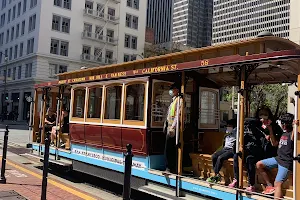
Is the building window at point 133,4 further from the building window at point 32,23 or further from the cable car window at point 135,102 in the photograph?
the cable car window at point 135,102

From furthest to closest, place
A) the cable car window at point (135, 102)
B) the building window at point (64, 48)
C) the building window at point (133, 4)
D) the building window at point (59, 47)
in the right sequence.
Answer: the building window at point (133, 4)
the building window at point (64, 48)
the building window at point (59, 47)
the cable car window at point (135, 102)

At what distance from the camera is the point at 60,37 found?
41531 millimetres

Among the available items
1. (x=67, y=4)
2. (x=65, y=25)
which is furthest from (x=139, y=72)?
(x=67, y=4)

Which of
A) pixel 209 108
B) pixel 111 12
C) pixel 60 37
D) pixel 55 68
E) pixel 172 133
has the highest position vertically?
pixel 111 12

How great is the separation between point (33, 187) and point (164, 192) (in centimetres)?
313

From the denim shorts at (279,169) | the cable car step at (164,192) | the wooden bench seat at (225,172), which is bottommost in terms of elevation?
the cable car step at (164,192)

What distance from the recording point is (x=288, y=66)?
5.83m

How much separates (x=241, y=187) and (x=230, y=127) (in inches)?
58.7

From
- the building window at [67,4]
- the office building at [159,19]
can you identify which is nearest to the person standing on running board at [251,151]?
the building window at [67,4]

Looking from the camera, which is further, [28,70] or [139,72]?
[28,70]

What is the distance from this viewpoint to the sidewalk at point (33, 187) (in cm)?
710

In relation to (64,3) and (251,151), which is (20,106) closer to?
(64,3)

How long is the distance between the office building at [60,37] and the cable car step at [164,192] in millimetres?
35665

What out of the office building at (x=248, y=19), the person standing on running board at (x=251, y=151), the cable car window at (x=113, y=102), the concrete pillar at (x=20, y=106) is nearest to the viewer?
the person standing on running board at (x=251, y=151)
